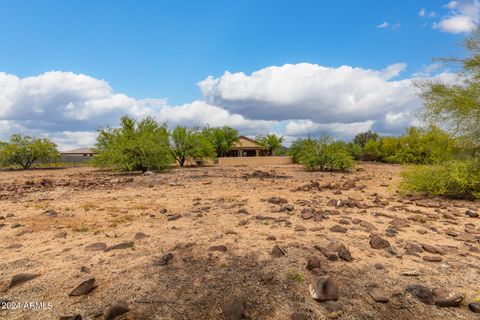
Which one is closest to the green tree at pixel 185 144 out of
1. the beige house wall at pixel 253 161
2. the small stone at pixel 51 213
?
the beige house wall at pixel 253 161

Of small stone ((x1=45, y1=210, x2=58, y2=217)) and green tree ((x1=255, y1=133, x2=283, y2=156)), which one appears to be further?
green tree ((x1=255, y1=133, x2=283, y2=156))

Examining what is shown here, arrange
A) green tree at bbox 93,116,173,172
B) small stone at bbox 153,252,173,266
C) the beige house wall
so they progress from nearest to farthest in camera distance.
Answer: small stone at bbox 153,252,173,266
green tree at bbox 93,116,173,172
the beige house wall

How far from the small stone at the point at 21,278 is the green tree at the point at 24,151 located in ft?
117

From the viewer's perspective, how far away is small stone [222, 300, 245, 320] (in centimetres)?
254

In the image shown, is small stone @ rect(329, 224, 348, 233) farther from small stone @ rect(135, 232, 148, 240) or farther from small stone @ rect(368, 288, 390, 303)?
small stone @ rect(135, 232, 148, 240)

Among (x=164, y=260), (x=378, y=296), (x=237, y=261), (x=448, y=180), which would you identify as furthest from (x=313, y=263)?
(x=448, y=180)

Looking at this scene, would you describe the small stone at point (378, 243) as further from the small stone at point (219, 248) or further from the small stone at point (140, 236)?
the small stone at point (140, 236)

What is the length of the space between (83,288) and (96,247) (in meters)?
1.42

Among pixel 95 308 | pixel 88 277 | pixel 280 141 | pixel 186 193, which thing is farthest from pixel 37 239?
pixel 280 141

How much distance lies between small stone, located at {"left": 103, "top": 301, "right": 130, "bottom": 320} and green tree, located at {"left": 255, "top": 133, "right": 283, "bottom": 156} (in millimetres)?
55592

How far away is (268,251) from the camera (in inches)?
156

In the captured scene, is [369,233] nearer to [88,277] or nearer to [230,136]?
[88,277]

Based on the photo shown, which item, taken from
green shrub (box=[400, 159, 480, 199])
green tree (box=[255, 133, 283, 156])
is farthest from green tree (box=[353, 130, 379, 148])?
green shrub (box=[400, 159, 480, 199])

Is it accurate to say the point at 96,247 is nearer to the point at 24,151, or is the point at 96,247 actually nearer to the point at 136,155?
the point at 136,155
